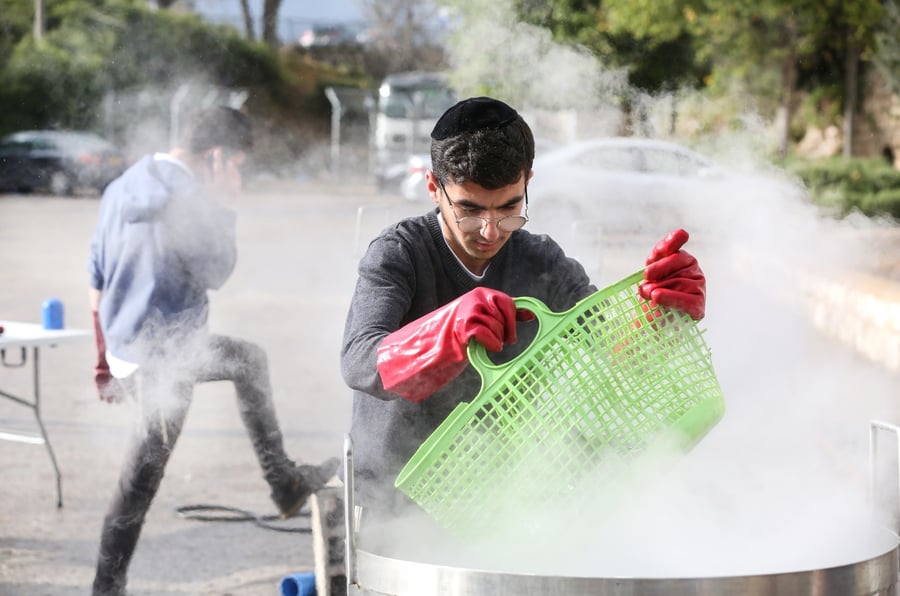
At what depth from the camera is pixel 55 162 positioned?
1795cm

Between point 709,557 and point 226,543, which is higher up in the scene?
point 709,557

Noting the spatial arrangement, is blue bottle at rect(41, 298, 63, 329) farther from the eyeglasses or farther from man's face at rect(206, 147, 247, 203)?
the eyeglasses

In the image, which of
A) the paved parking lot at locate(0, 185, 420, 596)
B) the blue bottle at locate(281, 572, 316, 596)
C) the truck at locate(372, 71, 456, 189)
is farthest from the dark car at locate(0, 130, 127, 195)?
the blue bottle at locate(281, 572, 316, 596)

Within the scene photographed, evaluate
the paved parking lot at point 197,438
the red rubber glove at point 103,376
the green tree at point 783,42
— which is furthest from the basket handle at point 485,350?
the green tree at point 783,42

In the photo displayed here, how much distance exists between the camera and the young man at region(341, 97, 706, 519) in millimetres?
1935

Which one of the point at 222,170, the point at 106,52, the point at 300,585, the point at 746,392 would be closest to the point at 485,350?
the point at 300,585

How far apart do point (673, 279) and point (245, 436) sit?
4563mm

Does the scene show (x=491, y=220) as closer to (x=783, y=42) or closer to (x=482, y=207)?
(x=482, y=207)

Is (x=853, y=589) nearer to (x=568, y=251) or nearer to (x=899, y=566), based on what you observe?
(x=899, y=566)

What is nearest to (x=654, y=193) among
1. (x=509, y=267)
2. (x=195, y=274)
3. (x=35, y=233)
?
(x=195, y=274)

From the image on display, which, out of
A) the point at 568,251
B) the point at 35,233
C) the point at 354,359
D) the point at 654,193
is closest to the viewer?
the point at 354,359

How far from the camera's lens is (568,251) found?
13.0 ft

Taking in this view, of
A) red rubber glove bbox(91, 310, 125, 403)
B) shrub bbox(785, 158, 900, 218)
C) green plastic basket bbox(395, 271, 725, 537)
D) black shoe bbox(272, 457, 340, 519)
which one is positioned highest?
green plastic basket bbox(395, 271, 725, 537)

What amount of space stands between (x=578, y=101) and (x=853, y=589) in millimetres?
3911
